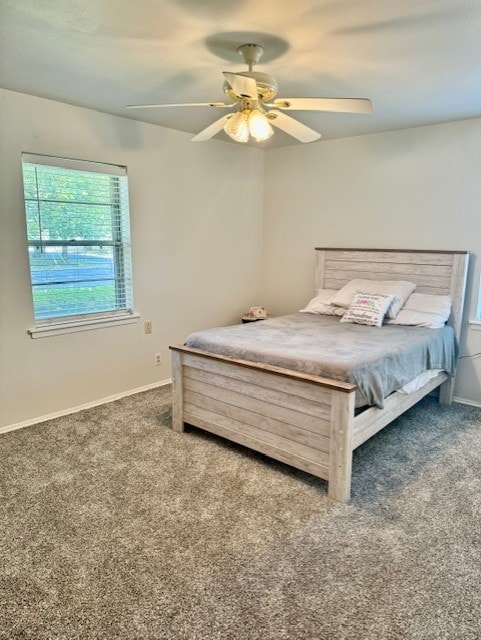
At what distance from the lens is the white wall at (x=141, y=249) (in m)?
3.01

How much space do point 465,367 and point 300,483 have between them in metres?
2.09

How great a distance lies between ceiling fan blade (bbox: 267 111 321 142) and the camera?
7.91 feet

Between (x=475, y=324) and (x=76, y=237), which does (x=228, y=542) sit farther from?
(x=475, y=324)

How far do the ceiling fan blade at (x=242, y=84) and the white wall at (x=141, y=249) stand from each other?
1.80 m

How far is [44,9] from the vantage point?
179 cm

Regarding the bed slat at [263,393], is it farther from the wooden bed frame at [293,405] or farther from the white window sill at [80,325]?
the white window sill at [80,325]

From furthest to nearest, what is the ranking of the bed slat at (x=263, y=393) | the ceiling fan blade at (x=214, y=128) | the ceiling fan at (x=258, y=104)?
the ceiling fan blade at (x=214, y=128)
the bed slat at (x=263, y=393)
the ceiling fan at (x=258, y=104)

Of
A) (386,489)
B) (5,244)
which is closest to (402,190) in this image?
(386,489)

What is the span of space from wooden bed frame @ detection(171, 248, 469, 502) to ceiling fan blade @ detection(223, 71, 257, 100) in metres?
1.46

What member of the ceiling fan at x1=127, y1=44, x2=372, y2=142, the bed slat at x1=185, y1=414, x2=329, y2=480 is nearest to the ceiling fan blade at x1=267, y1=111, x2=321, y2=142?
the ceiling fan at x1=127, y1=44, x2=372, y2=142

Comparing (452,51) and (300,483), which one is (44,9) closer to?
(452,51)

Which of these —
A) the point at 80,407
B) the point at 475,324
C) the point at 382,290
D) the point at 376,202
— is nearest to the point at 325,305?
the point at 382,290

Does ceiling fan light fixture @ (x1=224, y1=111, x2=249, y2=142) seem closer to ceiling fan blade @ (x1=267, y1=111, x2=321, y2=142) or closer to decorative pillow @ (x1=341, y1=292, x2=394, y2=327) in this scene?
ceiling fan blade @ (x1=267, y1=111, x2=321, y2=142)

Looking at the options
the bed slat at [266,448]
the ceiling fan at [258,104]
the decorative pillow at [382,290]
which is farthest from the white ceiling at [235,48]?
the bed slat at [266,448]
